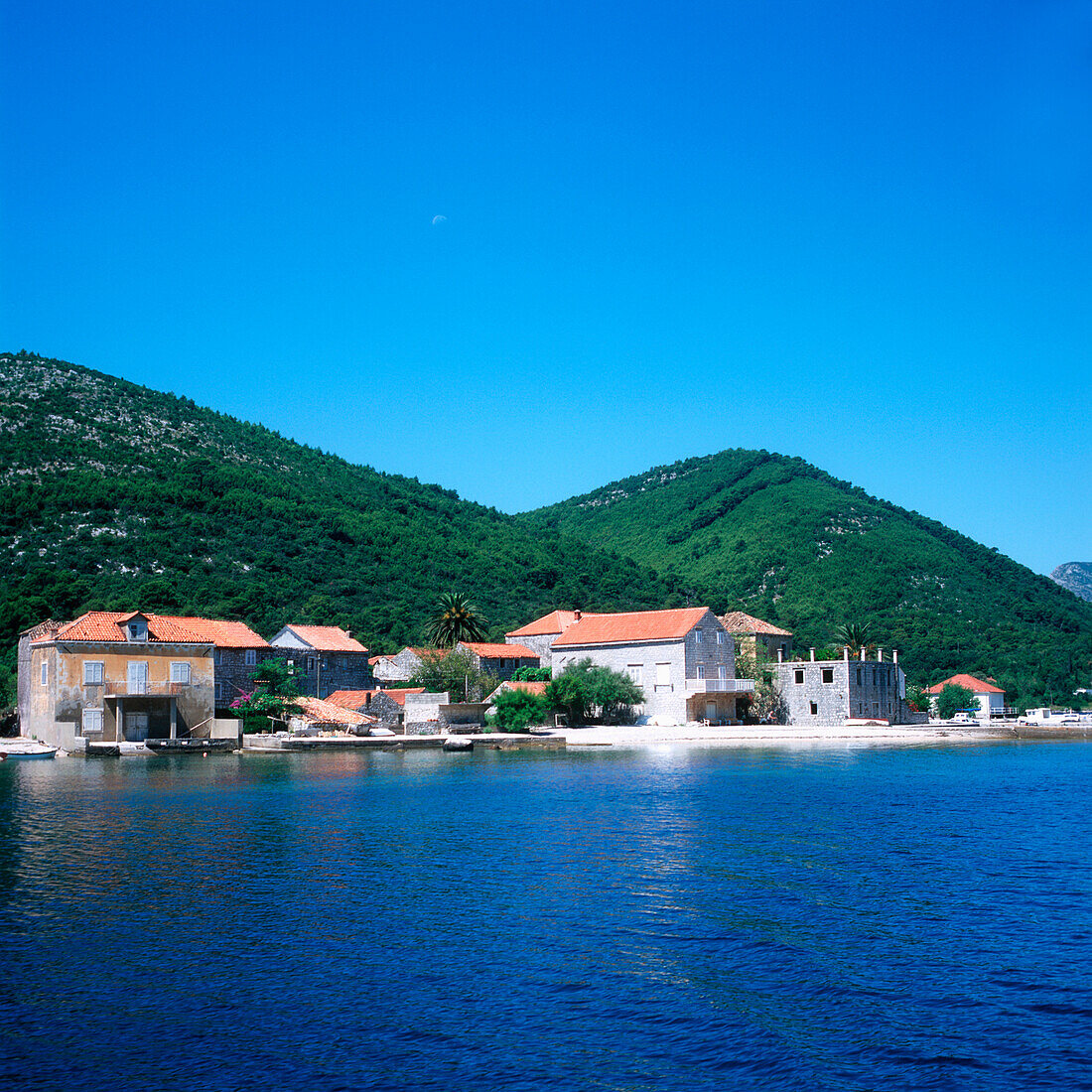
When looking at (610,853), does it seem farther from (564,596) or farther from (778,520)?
(778,520)

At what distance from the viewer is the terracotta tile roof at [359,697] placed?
60.8 meters

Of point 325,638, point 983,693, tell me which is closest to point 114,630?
point 325,638

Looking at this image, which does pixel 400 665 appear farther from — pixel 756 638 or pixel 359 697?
pixel 756 638

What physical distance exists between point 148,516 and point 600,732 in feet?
143

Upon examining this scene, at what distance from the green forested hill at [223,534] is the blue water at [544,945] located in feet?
139

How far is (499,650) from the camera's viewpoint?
230 ft

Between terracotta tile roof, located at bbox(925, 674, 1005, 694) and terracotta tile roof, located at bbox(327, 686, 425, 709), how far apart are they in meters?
49.5

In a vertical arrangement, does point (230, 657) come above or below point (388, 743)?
above

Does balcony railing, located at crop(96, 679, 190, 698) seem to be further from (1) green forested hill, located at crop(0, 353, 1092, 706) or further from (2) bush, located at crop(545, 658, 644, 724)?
(2) bush, located at crop(545, 658, 644, 724)

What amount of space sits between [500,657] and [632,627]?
33.2 feet

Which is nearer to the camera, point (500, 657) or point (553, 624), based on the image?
point (500, 657)

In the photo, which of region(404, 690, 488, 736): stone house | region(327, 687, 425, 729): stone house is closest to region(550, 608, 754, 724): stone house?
region(404, 690, 488, 736): stone house

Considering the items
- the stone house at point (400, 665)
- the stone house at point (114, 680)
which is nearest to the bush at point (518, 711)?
the stone house at point (400, 665)

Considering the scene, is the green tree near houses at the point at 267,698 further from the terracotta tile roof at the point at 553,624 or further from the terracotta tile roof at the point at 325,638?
the terracotta tile roof at the point at 553,624
